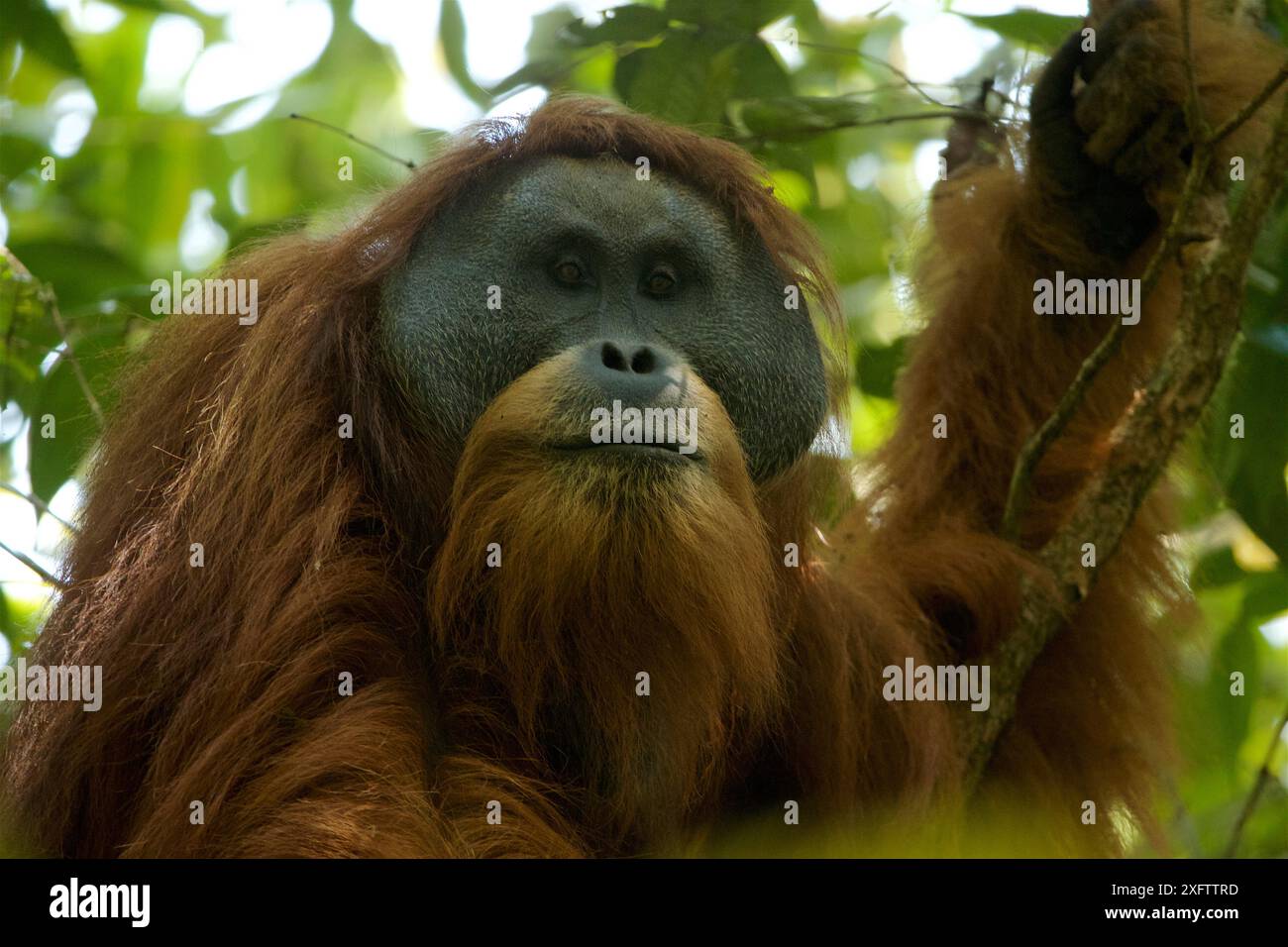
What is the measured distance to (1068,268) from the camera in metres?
4.31

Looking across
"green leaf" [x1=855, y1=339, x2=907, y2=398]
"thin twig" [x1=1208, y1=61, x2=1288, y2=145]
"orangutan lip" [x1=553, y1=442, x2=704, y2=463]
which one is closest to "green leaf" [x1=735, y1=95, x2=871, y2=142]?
"green leaf" [x1=855, y1=339, x2=907, y2=398]

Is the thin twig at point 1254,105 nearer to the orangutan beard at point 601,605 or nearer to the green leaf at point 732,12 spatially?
the orangutan beard at point 601,605

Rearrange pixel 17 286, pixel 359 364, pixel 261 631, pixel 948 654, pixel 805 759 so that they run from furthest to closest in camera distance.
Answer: pixel 948 654, pixel 17 286, pixel 805 759, pixel 359 364, pixel 261 631

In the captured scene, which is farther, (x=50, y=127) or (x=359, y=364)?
(x=50, y=127)

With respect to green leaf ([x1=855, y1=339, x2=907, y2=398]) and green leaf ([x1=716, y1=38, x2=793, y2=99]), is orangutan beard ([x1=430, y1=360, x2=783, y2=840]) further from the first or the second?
green leaf ([x1=855, y1=339, x2=907, y2=398])

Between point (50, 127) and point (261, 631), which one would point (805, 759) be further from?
point (50, 127)

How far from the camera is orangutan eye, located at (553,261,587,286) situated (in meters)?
3.22

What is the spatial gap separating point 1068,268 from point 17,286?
9.47 ft

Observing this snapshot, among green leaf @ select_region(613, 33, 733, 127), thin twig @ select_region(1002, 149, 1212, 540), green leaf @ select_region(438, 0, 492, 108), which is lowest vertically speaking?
thin twig @ select_region(1002, 149, 1212, 540)

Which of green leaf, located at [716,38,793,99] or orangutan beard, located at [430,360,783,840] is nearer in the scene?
orangutan beard, located at [430,360,783,840]

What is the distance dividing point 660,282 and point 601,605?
0.75 m

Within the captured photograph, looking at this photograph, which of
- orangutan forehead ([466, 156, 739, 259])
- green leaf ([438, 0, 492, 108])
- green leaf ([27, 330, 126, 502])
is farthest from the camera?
green leaf ([438, 0, 492, 108])
